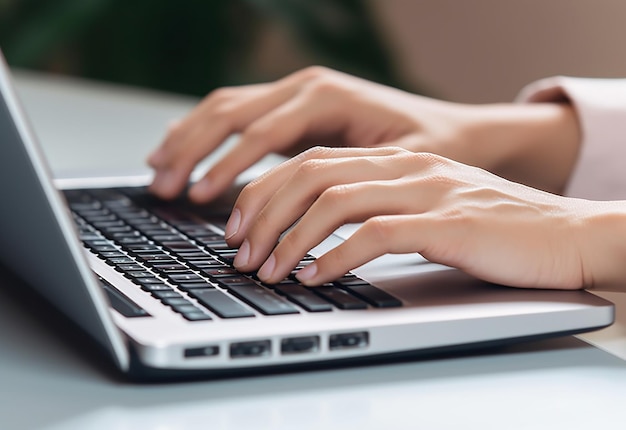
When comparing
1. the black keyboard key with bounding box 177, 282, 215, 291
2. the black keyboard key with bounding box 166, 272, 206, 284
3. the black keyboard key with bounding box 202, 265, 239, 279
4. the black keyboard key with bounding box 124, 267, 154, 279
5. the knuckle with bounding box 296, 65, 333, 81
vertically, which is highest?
the knuckle with bounding box 296, 65, 333, 81

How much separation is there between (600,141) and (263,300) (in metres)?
0.53

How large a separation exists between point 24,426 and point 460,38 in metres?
1.61

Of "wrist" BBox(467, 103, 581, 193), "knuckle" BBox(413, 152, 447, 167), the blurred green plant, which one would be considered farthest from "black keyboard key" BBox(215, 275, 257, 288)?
the blurred green plant

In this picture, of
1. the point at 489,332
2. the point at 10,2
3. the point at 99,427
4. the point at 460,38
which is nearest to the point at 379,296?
the point at 489,332

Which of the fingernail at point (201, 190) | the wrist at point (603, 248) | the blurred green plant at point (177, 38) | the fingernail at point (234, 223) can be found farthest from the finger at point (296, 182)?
the blurred green plant at point (177, 38)

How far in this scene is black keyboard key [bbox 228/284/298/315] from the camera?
45 cm

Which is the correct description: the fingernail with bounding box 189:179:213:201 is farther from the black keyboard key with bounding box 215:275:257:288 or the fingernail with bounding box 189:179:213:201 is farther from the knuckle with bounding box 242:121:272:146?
the black keyboard key with bounding box 215:275:257:288

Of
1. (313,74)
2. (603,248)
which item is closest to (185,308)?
(603,248)

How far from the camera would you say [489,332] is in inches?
18.3

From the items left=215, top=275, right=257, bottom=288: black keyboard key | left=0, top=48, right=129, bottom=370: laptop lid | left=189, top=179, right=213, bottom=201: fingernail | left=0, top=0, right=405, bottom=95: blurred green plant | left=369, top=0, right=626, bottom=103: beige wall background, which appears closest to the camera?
left=0, top=48, right=129, bottom=370: laptop lid

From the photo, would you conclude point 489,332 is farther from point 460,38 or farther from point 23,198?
point 460,38

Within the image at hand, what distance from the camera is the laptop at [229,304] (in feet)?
1.34

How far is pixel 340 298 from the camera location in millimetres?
479

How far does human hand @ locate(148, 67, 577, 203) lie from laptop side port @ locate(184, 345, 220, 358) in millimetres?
382
